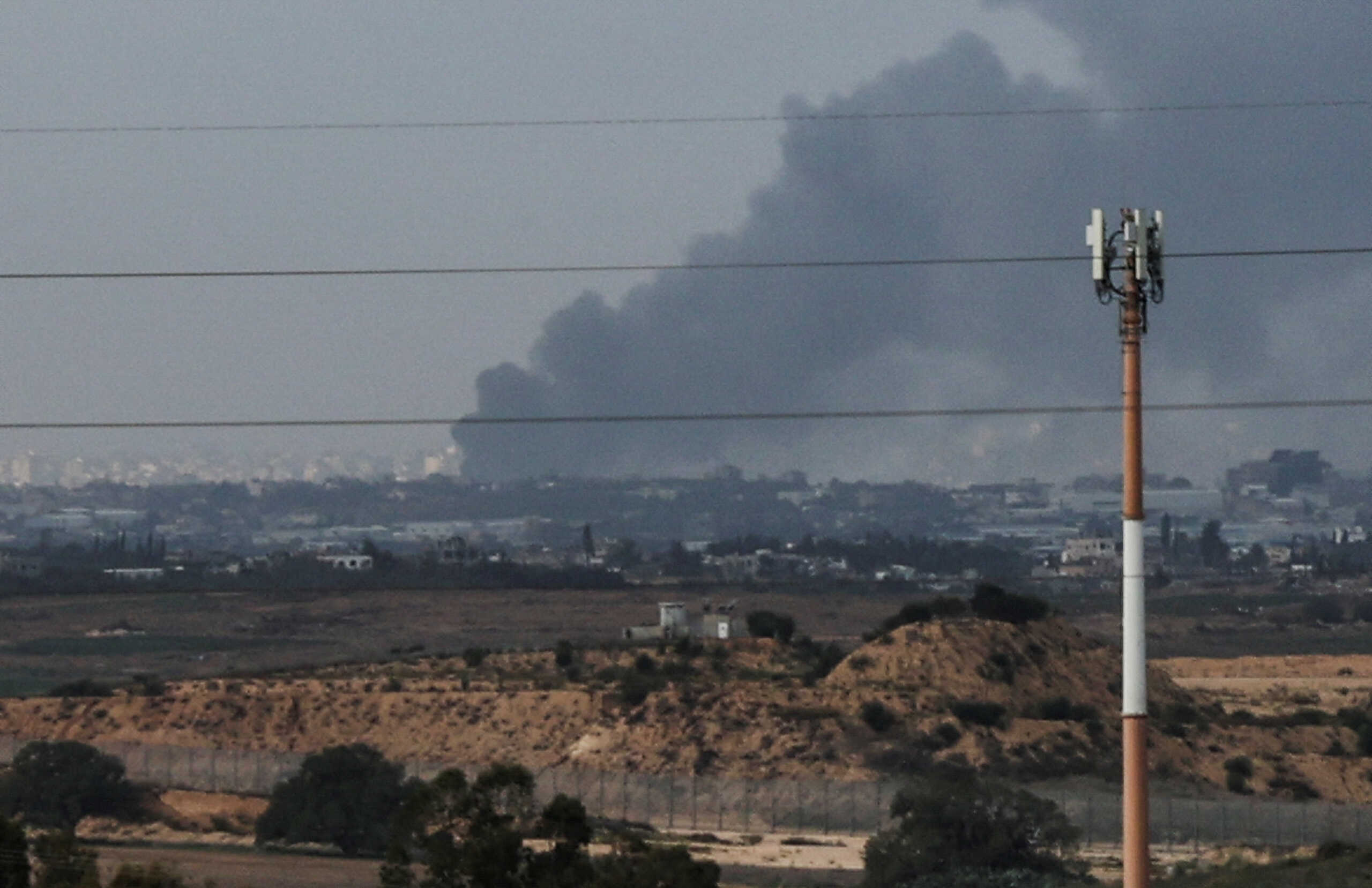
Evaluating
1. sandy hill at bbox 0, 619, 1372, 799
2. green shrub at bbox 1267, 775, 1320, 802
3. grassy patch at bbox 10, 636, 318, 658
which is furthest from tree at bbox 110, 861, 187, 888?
grassy patch at bbox 10, 636, 318, 658

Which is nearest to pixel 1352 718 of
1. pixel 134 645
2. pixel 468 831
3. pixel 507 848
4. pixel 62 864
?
pixel 468 831

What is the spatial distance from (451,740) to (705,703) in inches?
502

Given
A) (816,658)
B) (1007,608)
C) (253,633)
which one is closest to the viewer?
(1007,608)

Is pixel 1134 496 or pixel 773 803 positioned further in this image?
pixel 773 803

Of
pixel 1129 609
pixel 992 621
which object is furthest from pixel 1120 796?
pixel 1129 609

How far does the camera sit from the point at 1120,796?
280ft

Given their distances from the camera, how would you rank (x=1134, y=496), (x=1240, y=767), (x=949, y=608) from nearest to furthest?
(x=1134, y=496), (x=1240, y=767), (x=949, y=608)

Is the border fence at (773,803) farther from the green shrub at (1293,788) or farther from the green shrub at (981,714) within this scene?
the green shrub at (981,714)

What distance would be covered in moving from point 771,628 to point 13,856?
93890 millimetres

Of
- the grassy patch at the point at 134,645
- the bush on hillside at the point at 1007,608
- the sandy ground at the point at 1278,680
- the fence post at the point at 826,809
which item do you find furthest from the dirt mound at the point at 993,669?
the grassy patch at the point at 134,645

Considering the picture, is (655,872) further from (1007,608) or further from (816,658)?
(1007,608)

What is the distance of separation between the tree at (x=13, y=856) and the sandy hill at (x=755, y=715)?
48846 millimetres

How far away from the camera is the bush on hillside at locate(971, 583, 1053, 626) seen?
416 ft

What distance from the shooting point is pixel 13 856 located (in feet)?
152
